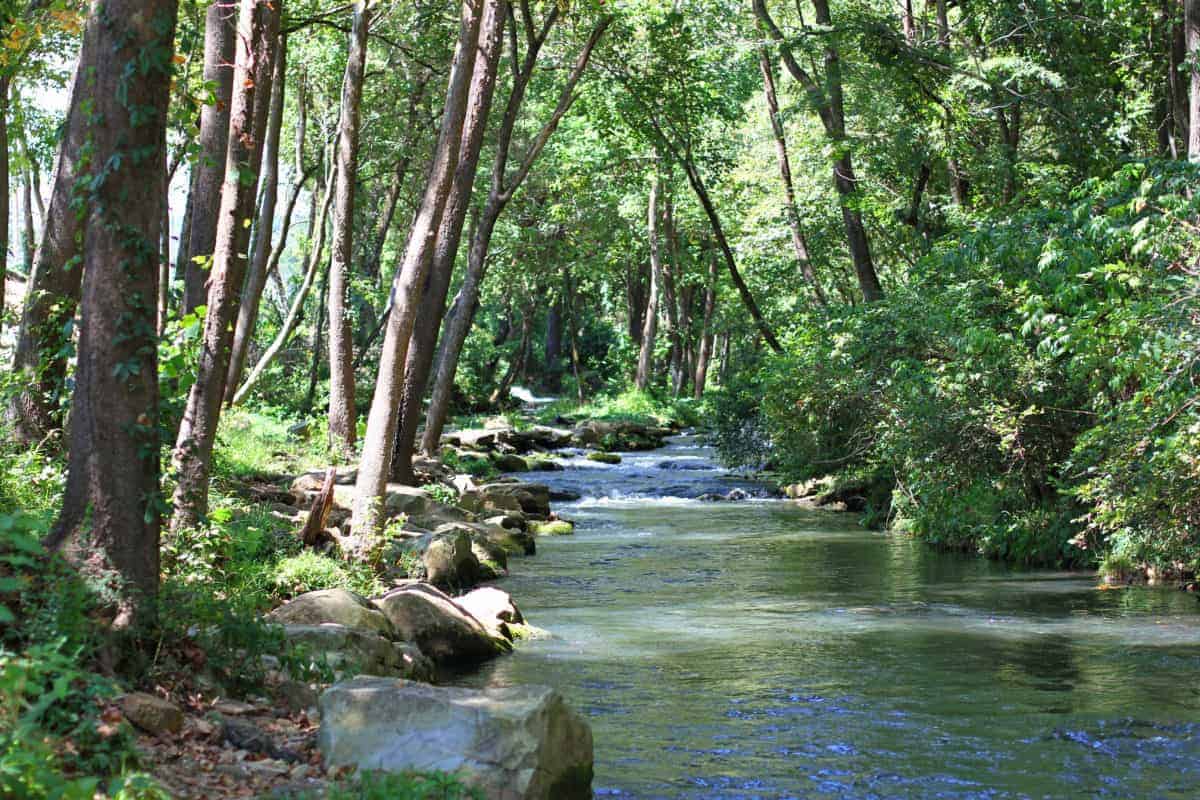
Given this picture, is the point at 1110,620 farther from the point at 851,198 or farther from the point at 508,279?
the point at 508,279

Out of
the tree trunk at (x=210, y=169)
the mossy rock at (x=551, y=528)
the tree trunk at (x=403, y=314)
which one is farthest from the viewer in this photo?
the mossy rock at (x=551, y=528)

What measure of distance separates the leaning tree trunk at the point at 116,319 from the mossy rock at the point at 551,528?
12.5m

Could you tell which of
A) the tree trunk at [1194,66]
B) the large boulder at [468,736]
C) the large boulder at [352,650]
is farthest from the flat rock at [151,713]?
the tree trunk at [1194,66]

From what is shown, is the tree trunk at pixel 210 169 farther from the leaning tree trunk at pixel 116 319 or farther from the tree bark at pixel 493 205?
the tree bark at pixel 493 205

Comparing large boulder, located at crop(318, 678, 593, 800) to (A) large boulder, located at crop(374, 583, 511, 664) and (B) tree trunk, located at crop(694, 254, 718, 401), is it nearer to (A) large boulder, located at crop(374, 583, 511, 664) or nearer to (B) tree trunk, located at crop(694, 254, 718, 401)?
(A) large boulder, located at crop(374, 583, 511, 664)

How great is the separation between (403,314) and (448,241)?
435 centimetres

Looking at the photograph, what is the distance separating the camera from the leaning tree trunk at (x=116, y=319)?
5.75 meters

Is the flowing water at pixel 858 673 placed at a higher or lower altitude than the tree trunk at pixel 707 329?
lower

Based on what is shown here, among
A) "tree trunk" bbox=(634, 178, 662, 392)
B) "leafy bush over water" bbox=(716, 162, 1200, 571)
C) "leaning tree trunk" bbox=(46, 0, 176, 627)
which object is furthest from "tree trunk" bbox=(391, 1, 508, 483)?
"tree trunk" bbox=(634, 178, 662, 392)

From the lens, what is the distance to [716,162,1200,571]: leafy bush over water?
11180mm

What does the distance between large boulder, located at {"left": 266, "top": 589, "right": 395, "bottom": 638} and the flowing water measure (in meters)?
0.93

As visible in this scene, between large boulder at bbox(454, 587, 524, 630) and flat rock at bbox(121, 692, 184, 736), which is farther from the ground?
flat rock at bbox(121, 692, 184, 736)

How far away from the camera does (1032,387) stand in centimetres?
1481

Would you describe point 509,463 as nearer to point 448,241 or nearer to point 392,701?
point 448,241
